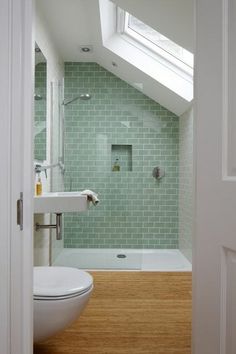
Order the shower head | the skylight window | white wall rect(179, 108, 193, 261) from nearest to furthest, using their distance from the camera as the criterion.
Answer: the skylight window < white wall rect(179, 108, 193, 261) < the shower head

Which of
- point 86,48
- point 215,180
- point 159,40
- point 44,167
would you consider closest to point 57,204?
point 44,167

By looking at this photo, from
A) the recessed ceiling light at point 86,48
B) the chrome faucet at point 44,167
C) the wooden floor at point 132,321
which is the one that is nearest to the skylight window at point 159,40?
the recessed ceiling light at point 86,48

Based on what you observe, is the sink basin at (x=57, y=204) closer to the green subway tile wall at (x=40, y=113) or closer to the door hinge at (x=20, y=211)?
the green subway tile wall at (x=40, y=113)

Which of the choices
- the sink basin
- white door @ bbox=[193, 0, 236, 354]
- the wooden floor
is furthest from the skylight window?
white door @ bbox=[193, 0, 236, 354]

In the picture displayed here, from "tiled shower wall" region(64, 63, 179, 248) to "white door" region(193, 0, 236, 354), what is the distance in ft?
8.60

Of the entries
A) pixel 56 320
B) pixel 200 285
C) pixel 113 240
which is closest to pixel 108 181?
pixel 113 240

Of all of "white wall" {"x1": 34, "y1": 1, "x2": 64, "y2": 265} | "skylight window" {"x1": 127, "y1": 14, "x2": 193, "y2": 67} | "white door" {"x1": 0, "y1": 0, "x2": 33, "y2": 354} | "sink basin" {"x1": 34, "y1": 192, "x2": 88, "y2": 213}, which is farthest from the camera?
"skylight window" {"x1": 127, "y1": 14, "x2": 193, "y2": 67}

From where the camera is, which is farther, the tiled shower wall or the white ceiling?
the tiled shower wall

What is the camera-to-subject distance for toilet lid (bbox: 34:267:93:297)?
1.55 m

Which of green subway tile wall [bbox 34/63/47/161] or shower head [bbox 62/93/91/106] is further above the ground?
shower head [bbox 62/93/91/106]

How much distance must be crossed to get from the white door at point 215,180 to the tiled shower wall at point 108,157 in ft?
8.60

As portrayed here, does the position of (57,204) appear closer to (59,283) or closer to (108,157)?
(59,283)

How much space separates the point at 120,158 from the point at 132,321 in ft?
6.34

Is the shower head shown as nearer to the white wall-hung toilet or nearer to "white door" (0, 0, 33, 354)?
the white wall-hung toilet
